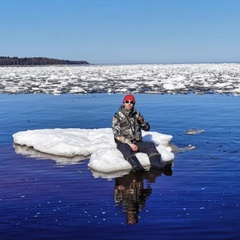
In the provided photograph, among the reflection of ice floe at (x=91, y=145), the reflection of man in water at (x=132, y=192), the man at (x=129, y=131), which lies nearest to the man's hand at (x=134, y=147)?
the man at (x=129, y=131)

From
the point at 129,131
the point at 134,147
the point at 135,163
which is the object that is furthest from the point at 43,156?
the point at 135,163

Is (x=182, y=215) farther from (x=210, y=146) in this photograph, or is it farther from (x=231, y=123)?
(x=231, y=123)

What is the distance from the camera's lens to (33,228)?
5105mm

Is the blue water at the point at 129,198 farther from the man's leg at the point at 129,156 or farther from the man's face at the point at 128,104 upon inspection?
the man's face at the point at 128,104

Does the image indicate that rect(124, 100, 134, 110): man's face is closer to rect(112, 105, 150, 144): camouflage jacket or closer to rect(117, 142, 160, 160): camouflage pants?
rect(112, 105, 150, 144): camouflage jacket

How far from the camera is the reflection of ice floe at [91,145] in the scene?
7801 millimetres

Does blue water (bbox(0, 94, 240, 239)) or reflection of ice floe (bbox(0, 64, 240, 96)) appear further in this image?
reflection of ice floe (bbox(0, 64, 240, 96))

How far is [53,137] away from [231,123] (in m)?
5.81

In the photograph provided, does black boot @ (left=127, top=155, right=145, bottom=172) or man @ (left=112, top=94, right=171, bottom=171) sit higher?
man @ (left=112, top=94, right=171, bottom=171)

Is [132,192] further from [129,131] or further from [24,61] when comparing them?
[24,61]

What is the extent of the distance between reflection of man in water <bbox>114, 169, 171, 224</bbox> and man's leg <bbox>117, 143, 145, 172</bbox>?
0.13 m

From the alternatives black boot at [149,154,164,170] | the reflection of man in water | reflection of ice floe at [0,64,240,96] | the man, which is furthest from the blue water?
reflection of ice floe at [0,64,240,96]

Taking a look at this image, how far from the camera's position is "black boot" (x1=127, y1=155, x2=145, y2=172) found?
7.57 meters

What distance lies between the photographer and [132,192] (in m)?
6.48
